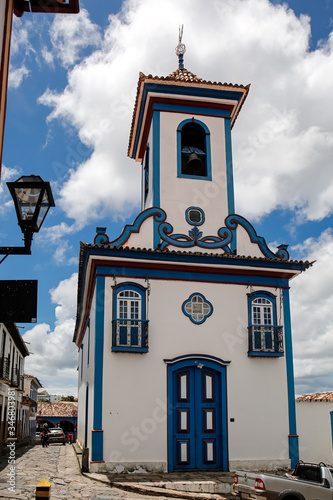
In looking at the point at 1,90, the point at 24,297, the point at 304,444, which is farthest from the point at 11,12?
the point at 304,444

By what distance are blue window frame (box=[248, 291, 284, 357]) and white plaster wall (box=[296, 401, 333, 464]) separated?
6.41 feet

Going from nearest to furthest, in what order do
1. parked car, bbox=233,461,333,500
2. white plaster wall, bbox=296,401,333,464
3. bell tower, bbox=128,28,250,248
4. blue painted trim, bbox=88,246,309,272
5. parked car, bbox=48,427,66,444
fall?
parked car, bbox=233,461,333,500 < blue painted trim, bbox=88,246,309,272 < white plaster wall, bbox=296,401,333,464 < bell tower, bbox=128,28,250,248 < parked car, bbox=48,427,66,444

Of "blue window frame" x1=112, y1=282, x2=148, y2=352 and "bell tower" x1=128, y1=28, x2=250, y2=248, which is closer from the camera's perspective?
"blue window frame" x1=112, y1=282, x2=148, y2=352

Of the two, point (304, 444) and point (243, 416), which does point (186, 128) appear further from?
point (304, 444)

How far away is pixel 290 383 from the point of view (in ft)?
49.3

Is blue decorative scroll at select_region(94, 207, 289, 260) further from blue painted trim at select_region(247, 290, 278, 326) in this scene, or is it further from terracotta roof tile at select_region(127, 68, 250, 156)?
terracotta roof tile at select_region(127, 68, 250, 156)

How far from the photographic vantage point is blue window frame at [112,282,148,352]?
13.9 m

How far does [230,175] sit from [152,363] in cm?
660

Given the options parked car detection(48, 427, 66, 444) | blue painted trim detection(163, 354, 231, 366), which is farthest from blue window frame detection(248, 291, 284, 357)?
parked car detection(48, 427, 66, 444)

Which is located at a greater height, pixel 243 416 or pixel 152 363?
pixel 152 363

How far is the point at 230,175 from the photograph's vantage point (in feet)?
56.1

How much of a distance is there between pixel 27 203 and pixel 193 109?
1318 cm

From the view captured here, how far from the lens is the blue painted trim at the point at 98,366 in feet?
43.4

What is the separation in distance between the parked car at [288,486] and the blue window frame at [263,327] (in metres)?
4.79
